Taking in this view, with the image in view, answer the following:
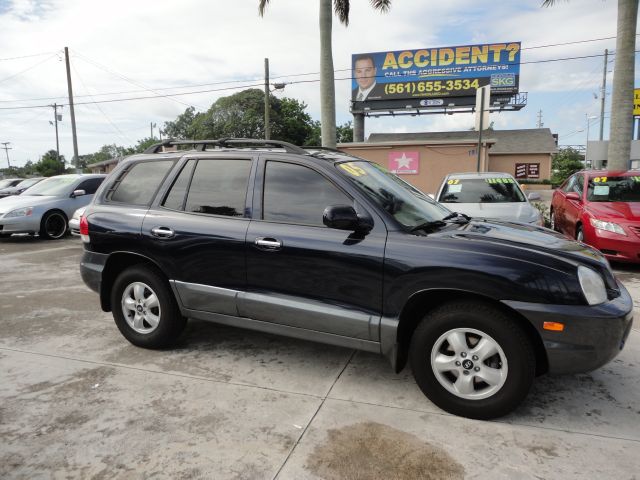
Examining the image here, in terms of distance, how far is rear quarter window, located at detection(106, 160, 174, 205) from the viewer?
13.5ft

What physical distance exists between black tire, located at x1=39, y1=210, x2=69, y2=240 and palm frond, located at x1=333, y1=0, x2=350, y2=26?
8987mm

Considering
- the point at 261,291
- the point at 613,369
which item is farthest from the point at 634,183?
the point at 261,291

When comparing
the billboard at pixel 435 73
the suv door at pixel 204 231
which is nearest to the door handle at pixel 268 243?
the suv door at pixel 204 231

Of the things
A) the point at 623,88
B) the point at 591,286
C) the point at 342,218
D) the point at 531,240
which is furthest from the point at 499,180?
the point at 342,218

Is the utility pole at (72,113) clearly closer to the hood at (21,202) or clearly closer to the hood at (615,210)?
the hood at (21,202)

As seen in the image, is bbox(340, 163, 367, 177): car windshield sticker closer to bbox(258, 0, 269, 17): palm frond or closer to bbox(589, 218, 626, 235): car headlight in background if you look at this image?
bbox(589, 218, 626, 235): car headlight in background

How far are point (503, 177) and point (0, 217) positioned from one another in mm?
10371

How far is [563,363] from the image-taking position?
2.75 metres

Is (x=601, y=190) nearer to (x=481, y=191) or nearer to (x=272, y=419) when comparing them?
(x=481, y=191)

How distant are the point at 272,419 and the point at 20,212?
32.7 feet

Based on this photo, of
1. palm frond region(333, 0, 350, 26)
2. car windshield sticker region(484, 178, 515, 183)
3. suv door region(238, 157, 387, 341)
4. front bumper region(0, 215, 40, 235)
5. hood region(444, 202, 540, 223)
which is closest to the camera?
suv door region(238, 157, 387, 341)

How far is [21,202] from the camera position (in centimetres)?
1070

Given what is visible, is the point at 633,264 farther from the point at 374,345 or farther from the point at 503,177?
the point at 374,345

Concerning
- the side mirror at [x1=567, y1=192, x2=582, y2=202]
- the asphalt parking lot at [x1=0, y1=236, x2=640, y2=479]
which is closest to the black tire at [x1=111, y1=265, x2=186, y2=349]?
the asphalt parking lot at [x1=0, y1=236, x2=640, y2=479]
